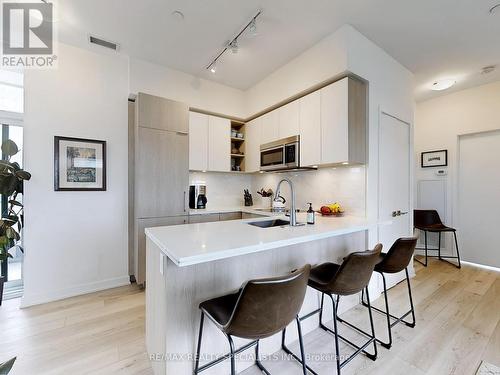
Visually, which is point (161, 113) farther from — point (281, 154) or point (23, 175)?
point (281, 154)

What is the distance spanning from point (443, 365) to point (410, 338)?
0.31 meters

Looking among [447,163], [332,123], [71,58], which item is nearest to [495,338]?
[332,123]

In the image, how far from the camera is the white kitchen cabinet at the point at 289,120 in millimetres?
3014

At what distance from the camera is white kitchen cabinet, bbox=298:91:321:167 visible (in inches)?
107

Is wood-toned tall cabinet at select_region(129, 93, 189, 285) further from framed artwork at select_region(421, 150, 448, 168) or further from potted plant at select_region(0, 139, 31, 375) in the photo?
framed artwork at select_region(421, 150, 448, 168)

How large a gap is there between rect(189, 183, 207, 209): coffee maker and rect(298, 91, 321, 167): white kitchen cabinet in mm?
1650

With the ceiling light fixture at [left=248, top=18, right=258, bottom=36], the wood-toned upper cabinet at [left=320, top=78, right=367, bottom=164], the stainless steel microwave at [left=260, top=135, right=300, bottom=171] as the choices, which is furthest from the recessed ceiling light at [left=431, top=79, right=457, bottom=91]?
the ceiling light fixture at [left=248, top=18, right=258, bottom=36]

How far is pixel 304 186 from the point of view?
134 inches

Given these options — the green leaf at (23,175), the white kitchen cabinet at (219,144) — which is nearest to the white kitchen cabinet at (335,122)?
the white kitchen cabinet at (219,144)

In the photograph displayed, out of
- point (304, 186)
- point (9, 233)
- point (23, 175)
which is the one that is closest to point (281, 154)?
point (304, 186)

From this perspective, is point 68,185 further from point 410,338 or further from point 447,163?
point 447,163

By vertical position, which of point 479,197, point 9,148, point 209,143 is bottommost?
point 479,197

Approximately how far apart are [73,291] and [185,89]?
3037 mm

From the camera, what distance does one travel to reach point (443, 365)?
167 centimetres
